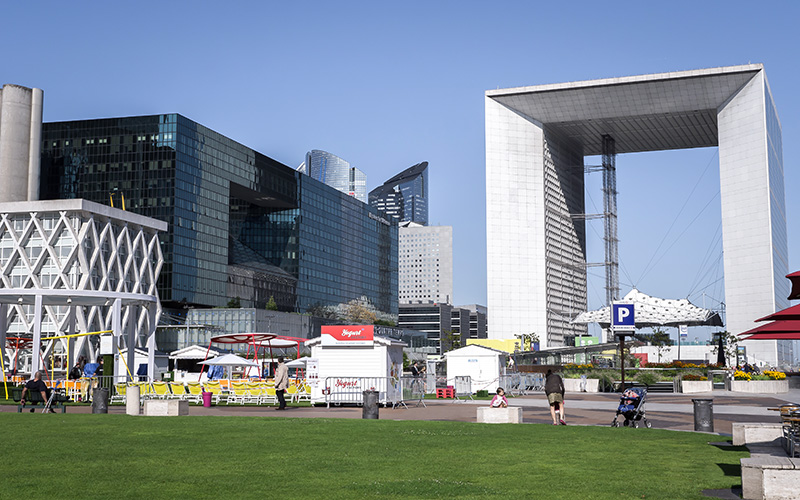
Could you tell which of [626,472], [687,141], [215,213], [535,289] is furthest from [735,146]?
[626,472]

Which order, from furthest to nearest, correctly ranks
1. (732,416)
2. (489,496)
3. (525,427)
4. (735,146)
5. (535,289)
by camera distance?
(535,289)
(735,146)
(732,416)
(525,427)
(489,496)

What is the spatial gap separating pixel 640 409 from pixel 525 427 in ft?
11.2

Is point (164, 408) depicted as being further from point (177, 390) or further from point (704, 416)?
point (704, 416)

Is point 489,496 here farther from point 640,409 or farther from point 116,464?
point 640,409

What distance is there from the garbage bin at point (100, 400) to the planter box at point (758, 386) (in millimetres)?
36856

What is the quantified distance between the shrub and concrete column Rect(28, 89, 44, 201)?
82.6 metres

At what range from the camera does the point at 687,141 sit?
12031 centimetres

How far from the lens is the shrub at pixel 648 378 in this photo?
51.5m

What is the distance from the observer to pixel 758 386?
49219mm

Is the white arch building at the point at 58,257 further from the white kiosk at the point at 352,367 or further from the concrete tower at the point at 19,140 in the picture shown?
the white kiosk at the point at 352,367

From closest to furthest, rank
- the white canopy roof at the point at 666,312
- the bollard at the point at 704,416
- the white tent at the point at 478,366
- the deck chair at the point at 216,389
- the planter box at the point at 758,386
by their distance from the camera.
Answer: the bollard at the point at 704,416
the deck chair at the point at 216,389
the white tent at the point at 478,366
the planter box at the point at 758,386
the white canopy roof at the point at 666,312

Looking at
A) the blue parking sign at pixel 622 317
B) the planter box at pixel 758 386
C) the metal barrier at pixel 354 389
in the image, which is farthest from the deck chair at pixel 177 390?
the planter box at pixel 758 386

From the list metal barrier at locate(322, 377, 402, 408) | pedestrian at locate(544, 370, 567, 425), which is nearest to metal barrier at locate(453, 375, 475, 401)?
metal barrier at locate(322, 377, 402, 408)

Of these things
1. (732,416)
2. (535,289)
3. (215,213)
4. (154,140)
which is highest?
(154,140)
